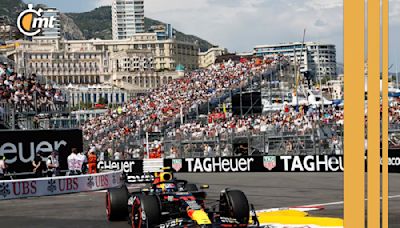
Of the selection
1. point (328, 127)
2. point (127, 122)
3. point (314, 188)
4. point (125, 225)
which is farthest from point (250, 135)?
point (125, 225)

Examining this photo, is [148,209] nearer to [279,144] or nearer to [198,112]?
[279,144]

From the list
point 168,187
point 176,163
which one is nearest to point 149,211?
point 168,187

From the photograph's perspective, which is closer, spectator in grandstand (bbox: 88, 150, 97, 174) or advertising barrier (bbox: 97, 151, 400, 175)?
spectator in grandstand (bbox: 88, 150, 97, 174)

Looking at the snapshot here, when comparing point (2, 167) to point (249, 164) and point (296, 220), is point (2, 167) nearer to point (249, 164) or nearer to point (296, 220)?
point (296, 220)

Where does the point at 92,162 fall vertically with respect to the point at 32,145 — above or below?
below

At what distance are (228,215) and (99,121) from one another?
126 ft

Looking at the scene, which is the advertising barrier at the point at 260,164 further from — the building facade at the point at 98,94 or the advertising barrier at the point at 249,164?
the building facade at the point at 98,94

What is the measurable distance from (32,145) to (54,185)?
2640mm

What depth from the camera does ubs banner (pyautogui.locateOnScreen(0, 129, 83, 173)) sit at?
24.3 metres

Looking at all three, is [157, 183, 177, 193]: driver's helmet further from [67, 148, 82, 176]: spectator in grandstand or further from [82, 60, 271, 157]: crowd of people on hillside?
[82, 60, 271, 157]: crowd of people on hillside

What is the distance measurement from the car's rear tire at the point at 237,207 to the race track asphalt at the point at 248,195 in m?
2.75

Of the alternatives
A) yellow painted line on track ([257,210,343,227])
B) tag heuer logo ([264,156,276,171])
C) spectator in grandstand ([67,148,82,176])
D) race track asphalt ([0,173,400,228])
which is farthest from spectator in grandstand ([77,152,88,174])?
tag heuer logo ([264,156,276,171])

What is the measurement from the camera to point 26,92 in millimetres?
33156

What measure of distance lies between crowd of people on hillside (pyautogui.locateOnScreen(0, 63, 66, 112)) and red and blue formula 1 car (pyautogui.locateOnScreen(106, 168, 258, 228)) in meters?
17.2
